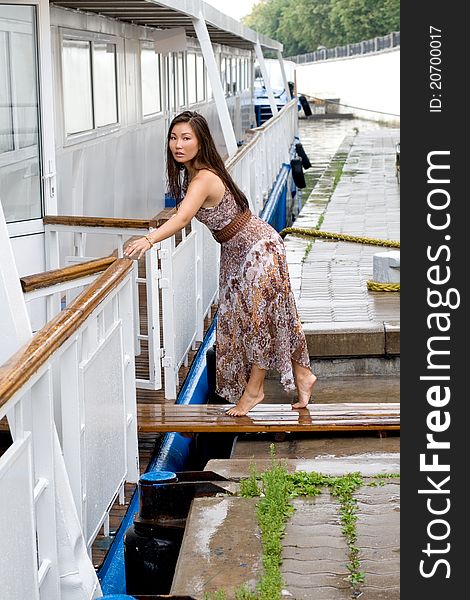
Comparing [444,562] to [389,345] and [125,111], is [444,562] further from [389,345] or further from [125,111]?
[125,111]

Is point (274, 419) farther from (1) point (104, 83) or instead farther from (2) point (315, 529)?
(1) point (104, 83)

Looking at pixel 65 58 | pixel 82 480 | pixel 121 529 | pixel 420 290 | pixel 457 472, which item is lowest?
pixel 121 529

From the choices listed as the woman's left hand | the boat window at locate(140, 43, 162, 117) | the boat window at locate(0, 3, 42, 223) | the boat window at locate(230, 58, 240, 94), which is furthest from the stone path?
the boat window at locate(230, 58, 240, 94)

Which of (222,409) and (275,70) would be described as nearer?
(222,409)

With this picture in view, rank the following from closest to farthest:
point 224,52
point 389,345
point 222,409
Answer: point 222,409, point 389,345, point 224,52

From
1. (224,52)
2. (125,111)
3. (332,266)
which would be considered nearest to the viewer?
(332,266)

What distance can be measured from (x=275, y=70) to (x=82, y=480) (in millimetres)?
38688

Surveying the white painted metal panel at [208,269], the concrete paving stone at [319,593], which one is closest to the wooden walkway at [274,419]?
the concrete paving stone at [319,593]

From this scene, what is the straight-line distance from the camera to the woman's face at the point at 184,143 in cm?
548

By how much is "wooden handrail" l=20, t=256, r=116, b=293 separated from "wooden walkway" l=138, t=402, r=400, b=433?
997mm

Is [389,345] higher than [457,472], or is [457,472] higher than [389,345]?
[457,472]

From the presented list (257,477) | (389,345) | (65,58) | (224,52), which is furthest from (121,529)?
(224,52)

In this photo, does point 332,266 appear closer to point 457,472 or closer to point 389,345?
point 389,345

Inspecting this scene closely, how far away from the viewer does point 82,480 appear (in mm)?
4289
